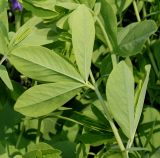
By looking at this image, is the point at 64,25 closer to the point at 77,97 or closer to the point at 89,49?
the point at 89,49

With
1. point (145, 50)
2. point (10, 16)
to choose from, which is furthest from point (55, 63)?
point (10, 16)

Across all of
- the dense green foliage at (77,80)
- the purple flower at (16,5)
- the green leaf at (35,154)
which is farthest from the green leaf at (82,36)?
the purple flower at (16,5)

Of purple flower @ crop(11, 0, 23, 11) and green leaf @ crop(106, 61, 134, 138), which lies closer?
green leaf @ crop(106, 61, 134, 138)

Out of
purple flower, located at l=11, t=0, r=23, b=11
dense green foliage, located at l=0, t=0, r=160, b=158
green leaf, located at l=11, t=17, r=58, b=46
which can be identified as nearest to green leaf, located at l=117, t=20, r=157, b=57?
→ dense green foliage, located at l=0, t=0, r=160, b=158

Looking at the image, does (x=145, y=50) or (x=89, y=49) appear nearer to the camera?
(x=89, y=49)

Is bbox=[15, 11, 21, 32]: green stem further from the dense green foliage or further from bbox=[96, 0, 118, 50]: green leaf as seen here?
bbox=[96, 0, 118, 50]: green leaf

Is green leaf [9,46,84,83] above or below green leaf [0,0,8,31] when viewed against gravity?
below

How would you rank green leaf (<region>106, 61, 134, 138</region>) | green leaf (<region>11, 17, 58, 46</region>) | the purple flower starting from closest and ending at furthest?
green leaf (<region>106, 61, 134, 138</region>)
green leaf (<region>11, 17, 58, 46</region>)
the purple flower
